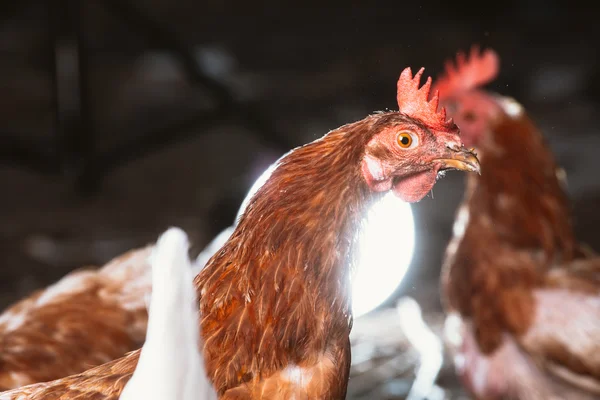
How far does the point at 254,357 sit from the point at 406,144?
26 centimetres

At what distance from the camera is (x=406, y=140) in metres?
0.62

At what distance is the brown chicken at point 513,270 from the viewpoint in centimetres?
132

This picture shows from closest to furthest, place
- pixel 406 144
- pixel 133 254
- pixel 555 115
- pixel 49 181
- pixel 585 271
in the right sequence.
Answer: pixel 406 144, pixel 133 254, pixel 585 271, pixel 555 115, pixel 49 181

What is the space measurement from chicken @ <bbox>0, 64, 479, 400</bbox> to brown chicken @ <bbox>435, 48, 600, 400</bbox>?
0.72 meters

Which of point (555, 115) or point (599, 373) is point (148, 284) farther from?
point (555, 115)

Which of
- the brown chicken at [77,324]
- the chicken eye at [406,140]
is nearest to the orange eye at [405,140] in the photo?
the chicken eye at [406,140]

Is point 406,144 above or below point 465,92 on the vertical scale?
below

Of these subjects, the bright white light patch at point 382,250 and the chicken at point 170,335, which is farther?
the bright white light patch at point 382,250

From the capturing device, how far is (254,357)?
2.03ft

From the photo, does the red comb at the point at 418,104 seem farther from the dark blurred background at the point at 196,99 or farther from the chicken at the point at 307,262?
the dark blurred background at the point at 196,99

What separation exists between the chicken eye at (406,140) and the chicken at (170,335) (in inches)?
9.3

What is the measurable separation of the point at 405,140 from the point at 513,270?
90 centimetres

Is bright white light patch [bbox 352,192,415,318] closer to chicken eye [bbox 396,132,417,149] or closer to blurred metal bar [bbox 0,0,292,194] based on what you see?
chicken eye [bbox 396,132,417,149]

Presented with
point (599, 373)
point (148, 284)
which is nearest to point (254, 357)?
point (148, 284)
